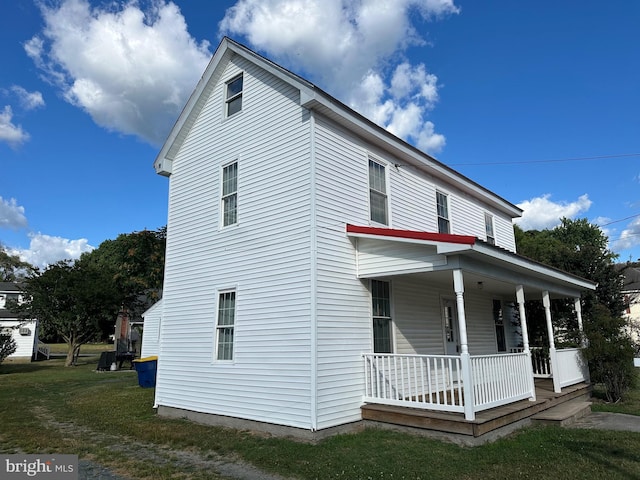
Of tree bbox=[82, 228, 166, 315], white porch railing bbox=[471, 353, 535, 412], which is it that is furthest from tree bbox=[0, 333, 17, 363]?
white porch railing bbox=[471, 353, 535, 412]

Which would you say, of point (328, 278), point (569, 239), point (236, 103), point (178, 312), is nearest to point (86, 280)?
point (178, 312)

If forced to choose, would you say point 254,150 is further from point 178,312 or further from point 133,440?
point 133,440

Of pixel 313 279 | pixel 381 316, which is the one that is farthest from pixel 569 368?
pixel 313 279

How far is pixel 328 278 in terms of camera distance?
27.3 feet

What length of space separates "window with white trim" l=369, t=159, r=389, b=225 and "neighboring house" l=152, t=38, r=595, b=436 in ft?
0.17

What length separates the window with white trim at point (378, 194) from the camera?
10.1m

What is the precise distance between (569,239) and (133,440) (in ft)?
143

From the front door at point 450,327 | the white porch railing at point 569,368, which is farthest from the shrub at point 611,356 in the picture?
the front door at point 450,327

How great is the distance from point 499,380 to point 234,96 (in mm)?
8964

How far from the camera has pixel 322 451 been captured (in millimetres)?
6797

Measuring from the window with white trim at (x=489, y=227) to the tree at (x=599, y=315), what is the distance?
9.69 ft

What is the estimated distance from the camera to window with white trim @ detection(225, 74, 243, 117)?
10875mm

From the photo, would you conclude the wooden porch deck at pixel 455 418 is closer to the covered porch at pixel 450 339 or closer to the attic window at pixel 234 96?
the covered porch at pixel 450 339

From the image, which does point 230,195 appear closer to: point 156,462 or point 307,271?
point 307,271
